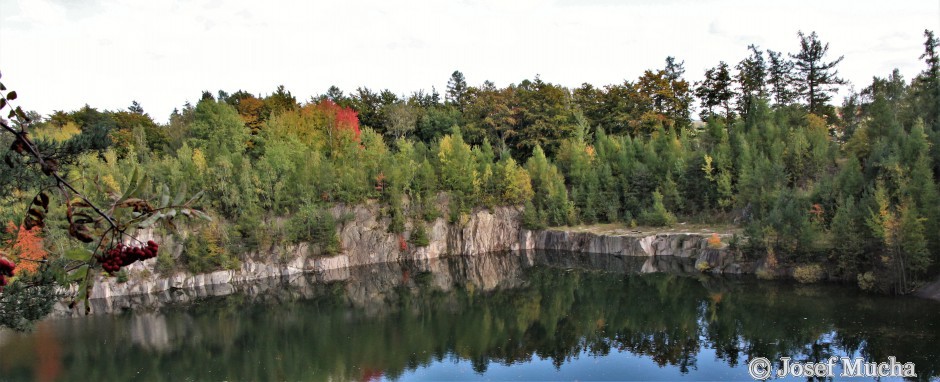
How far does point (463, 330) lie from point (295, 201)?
66.1 ft

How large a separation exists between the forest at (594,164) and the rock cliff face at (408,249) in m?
0.77

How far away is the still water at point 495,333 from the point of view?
18.4 m

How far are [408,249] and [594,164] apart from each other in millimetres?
15394

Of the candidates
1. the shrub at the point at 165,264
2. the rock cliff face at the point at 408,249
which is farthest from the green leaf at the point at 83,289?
the shrub at the point at 165,264

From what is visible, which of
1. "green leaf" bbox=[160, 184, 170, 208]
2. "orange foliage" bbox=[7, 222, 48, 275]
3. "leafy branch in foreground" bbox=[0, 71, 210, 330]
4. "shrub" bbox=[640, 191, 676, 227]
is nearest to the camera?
"leafy branch in foreground" bbox=[0, 71, 210, 330]

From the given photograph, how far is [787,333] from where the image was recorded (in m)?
19.9

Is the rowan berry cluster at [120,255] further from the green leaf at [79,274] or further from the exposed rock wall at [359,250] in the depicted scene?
the exposed rock wall at [359,250]

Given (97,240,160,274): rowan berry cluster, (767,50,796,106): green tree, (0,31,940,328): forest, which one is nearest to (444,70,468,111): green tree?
(0,31,940,328): forest

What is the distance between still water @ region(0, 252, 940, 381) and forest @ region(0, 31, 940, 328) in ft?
9.74

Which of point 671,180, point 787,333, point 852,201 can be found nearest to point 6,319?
point 787,333

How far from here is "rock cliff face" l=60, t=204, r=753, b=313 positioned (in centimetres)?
3284

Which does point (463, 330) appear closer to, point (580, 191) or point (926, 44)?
point (580, 191)

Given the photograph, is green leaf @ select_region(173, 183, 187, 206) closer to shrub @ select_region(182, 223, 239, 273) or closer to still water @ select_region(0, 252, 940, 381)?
still water @ select_region(0, 252, 940, 381)

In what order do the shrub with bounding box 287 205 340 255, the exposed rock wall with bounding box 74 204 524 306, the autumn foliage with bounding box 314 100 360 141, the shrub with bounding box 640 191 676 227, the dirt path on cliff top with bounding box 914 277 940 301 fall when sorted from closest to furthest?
1. the dirt path on cliff top with bounding box 914 277 940 301
2. the exposed rock wall with bounding box 74 204 524 306
3. the shrub with bounding box 640 191 676 227
4. the shrub with bounding box 287 205 340 255
5. the autumn foliage with bounding box 314 100 360 141
